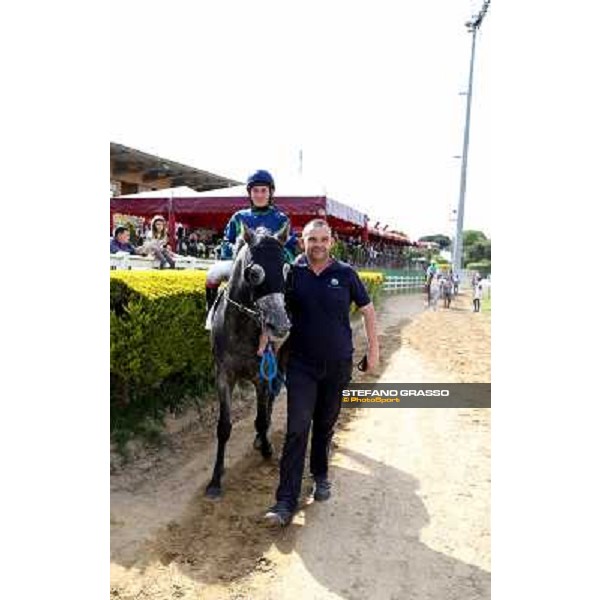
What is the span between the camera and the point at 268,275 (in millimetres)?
3492

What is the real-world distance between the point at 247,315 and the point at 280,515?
1302 mm

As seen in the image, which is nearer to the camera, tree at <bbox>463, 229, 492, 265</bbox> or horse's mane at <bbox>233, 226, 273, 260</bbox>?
tree at <bbox>463, 229, 492, 265</bbox>

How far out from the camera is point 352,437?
482 centimetres

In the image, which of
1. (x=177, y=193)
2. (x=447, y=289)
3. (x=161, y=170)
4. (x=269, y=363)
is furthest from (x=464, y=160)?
(x=177, y=193)

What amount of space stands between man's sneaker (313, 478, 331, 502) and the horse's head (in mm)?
1203

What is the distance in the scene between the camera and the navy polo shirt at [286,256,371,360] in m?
3.65

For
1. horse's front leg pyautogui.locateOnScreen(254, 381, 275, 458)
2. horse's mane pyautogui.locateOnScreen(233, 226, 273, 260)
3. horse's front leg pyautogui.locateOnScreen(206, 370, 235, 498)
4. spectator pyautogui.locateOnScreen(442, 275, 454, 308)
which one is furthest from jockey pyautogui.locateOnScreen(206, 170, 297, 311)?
spectator pyautogui.locateOnScreen(442, 275, 454, 308)

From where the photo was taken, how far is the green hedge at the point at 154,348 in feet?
14.5

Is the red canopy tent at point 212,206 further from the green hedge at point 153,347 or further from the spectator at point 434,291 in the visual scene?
the spectator at point 434,291

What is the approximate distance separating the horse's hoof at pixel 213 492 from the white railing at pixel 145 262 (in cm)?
227

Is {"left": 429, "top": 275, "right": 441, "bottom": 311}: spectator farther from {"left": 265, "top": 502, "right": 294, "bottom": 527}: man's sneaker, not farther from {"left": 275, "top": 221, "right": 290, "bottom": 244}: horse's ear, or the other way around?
{"left": 265, "top": 502, "right": 294, "bottom": 527}: man's sneaker

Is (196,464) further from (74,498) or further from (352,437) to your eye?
(74,498)

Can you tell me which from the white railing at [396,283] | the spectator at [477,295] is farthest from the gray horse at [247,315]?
the white railing at [396,283]

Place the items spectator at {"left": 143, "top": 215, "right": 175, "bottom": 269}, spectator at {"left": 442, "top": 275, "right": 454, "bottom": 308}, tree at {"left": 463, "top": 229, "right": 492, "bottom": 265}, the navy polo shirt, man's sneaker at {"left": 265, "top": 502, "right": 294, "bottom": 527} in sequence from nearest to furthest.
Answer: tree at {"left": 463, "top": 229, "right": 492, "bottom": 265} → man's sneaker at {"left": 265, "top": 502, "right": 294, "bottom": 527} → the navy polo shirt → spectator at {"left": 442, "top": 275, "right": 454, "bottom": 308} → spectator at {"left": 143, "top": 215, "right": 175, "bottom": 269}
